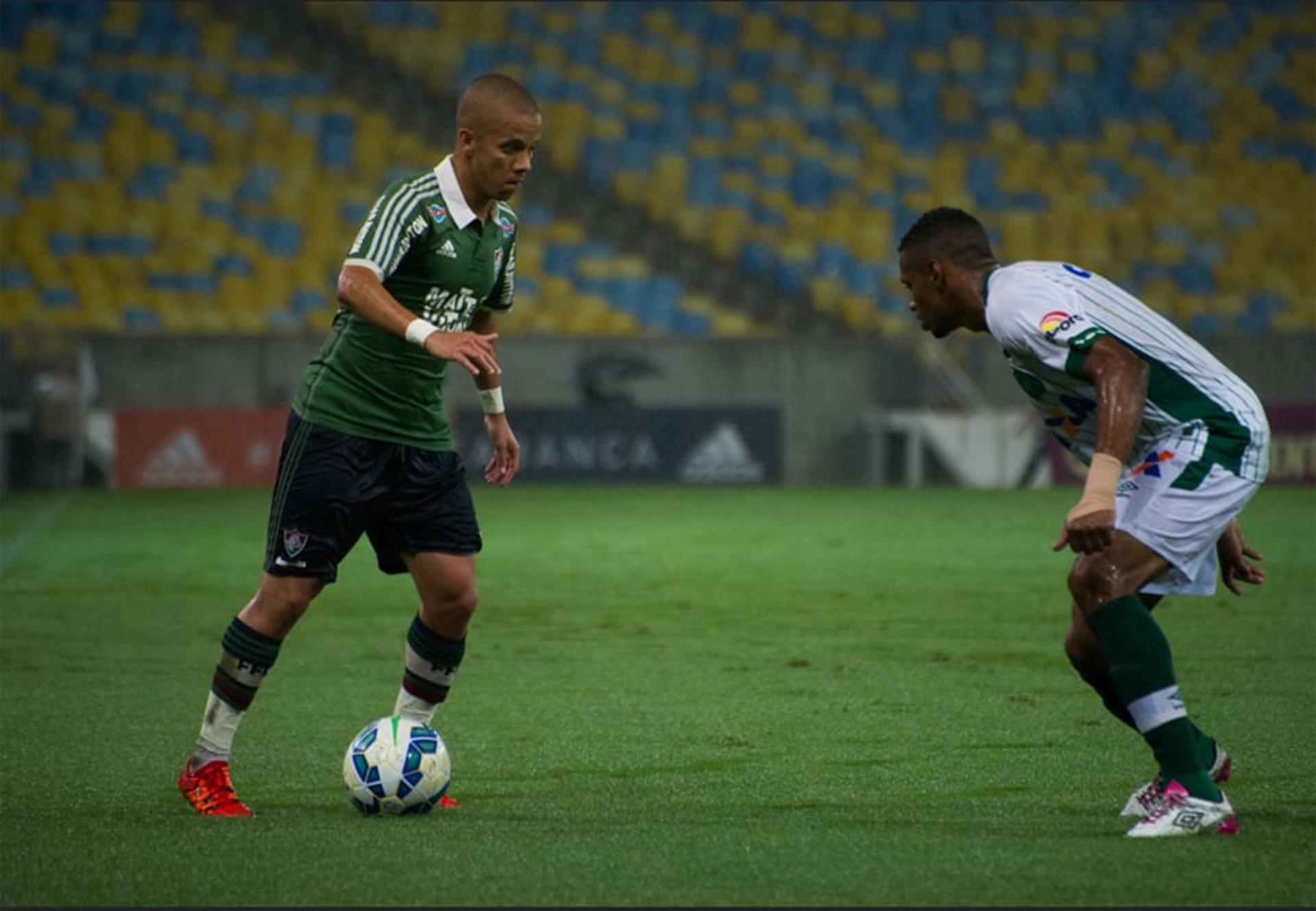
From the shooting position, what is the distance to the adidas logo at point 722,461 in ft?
64.0

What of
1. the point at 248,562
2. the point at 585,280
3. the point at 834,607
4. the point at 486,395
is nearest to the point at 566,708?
the point at 486,395

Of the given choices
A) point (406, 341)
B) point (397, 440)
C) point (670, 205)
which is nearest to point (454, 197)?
point (406, 341)

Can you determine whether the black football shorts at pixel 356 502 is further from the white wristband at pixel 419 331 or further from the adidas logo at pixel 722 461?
the adidas logo at pixel 722 461

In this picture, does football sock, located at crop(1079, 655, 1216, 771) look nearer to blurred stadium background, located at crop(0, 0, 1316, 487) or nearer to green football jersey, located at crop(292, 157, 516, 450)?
green football jersey, located at crop(292, 157, 516, 450)

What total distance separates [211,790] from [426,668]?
2.27ft

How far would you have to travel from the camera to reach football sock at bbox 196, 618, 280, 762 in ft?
17.0

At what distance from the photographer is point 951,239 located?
475 cm

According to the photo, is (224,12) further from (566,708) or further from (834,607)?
(566,708)

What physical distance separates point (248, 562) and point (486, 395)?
23.0 feet

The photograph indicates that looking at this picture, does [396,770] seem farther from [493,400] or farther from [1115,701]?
[1115,701]

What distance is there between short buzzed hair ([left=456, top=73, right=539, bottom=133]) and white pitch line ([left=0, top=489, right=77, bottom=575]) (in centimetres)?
760

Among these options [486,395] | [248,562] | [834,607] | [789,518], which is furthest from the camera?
[789,518]

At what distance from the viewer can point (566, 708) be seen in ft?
23.0

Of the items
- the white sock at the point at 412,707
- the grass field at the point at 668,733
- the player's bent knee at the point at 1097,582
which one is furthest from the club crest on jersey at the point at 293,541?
the player's bent knee at the point at 1097,582
